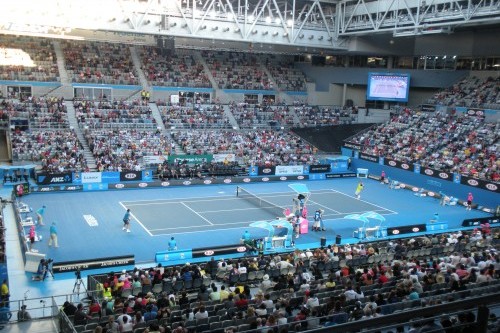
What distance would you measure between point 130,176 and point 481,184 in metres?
28.7

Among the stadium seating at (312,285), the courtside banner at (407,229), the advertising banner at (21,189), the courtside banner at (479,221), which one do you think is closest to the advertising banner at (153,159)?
the advertising banner at (21,189)

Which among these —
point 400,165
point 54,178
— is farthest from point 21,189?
point 400,165

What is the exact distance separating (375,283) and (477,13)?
1386 inches

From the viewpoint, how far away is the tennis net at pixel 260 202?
36062 mm

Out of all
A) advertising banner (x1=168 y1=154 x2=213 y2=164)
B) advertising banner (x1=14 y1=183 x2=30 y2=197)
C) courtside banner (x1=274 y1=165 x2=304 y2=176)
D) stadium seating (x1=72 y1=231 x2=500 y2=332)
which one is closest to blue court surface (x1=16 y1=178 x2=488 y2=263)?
advertising banner (x1=14 y1=183 x2=30 y2=197)

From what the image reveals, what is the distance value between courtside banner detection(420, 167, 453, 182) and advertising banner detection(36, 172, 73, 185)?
30.5 metres

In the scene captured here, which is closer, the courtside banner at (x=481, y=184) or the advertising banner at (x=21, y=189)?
the advertising banner at (x=21, y=189)

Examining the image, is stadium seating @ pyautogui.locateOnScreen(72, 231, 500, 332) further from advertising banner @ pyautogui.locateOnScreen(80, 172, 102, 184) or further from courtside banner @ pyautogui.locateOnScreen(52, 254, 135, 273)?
advertising banner @ pyautogui.locateOnScreen(80, 172, 102, 184)

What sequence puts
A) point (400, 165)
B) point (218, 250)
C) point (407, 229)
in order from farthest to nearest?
point (400, 165), point (407, 229), point (218, 250)

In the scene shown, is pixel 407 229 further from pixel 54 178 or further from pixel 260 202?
pixel 54 178

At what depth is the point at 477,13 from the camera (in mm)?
43844

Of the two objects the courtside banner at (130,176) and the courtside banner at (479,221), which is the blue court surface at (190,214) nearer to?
the courtside banner at (479,221)

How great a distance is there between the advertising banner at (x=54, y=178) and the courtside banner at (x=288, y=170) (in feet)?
61.7

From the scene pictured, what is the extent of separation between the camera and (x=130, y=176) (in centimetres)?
4294
